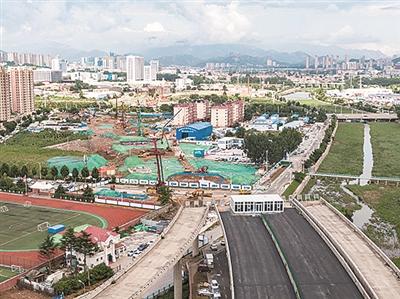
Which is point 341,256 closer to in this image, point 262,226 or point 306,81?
point 262,226

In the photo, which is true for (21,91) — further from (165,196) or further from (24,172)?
(165,196)

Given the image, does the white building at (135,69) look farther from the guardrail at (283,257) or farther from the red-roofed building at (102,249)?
the guardrail at (283,257)

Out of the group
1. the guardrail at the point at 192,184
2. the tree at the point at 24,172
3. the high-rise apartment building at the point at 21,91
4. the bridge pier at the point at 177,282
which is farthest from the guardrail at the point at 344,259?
the high-rise apartment building at the point at 21,91

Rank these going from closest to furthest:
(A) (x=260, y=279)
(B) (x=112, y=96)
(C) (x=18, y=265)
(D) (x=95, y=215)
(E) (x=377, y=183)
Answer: (A) (x=260, y=279) → (C) (x=18, y=265) → (D) (x=95, y=215) → (E) (x=377, y=183) → (B) (x=112, y=96)

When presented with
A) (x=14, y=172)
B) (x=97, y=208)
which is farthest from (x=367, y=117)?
(x=97, y=208)

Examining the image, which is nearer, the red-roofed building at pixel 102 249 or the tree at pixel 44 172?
the red-roofed building at pixel 102 249

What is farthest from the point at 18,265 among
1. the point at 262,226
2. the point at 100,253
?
the point at 262,226
